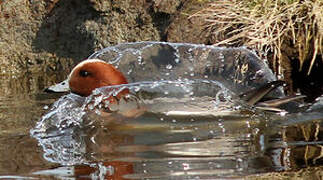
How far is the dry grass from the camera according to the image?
5289 mm

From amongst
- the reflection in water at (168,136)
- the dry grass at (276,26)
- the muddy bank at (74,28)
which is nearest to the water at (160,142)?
the reflection in water at (168,136)

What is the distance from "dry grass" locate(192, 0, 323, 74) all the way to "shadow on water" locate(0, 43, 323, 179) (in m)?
0.30

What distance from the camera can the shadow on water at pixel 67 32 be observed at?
7191mm

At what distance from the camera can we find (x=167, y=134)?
3836 millimetres

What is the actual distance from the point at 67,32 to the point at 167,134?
3.91 m

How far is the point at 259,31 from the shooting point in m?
5.39

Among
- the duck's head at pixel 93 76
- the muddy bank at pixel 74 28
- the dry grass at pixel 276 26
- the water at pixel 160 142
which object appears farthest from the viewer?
the muddy bank at pixel 74 28

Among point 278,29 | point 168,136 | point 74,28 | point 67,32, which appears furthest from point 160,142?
point 67,32

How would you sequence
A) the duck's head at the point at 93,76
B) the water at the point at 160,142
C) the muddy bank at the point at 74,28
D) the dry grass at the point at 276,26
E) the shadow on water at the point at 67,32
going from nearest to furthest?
the water at the point at 160,142
the duck's head at the point at 93,76
the dry grass at the point at 276,26
the muddy bank at the point at 74,28
the shadow on water at the point at 67,32

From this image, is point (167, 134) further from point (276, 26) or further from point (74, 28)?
point (74, 28)

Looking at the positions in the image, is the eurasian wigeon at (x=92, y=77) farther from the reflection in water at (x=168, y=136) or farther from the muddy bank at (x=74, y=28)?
the muddy bank at (x=74, y=28)

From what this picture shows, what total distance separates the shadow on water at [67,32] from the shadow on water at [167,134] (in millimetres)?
1839

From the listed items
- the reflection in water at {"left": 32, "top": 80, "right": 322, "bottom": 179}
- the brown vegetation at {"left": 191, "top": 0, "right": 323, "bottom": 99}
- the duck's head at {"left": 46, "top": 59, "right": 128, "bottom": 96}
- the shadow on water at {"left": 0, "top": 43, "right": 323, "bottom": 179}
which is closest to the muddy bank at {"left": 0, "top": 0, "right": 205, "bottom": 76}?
the brown vegetation at {"left": 191, "top": 0, "right": 323, "bottom": 99}

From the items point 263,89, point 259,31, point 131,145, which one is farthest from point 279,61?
point 131,145
